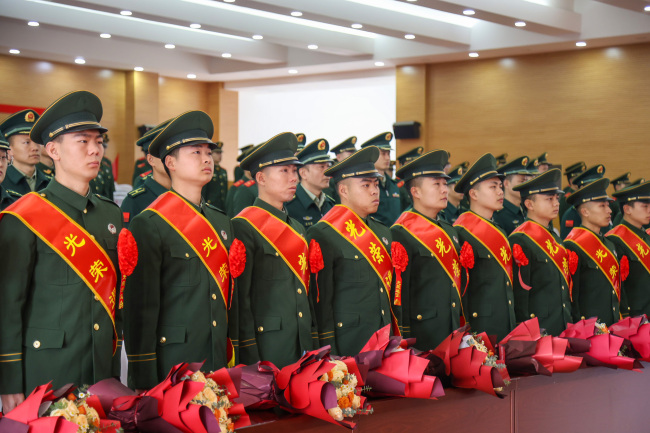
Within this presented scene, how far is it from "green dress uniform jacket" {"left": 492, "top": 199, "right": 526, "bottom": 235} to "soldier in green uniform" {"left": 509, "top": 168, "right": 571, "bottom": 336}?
1.62 m

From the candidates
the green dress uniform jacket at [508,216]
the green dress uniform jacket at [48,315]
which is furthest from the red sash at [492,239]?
the green dress uniform jacket at [48,315]

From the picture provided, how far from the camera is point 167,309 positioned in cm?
294

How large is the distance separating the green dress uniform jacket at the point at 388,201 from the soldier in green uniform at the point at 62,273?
4282mm

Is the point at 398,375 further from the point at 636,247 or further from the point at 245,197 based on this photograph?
the point at 245,197

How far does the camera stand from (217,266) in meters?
3.03

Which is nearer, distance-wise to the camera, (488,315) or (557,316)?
(488,315)

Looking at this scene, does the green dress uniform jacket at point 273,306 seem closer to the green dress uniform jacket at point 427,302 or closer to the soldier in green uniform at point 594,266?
the green dress uniform jacket at point 427,302

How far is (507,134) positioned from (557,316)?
773 centimetres

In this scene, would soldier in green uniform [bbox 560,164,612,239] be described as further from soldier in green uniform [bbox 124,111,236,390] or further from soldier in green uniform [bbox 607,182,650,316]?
soldier in green uniform [bbox 124,111,236,390]

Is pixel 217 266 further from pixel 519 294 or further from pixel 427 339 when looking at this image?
pixel 519 294

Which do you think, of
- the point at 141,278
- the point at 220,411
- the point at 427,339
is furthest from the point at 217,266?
the point at 427,339

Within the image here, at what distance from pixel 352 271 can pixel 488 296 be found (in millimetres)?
957

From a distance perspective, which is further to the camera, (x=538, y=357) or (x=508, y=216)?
(x=508, y=216)

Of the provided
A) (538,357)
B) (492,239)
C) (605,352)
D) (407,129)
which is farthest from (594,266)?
(407,129)
